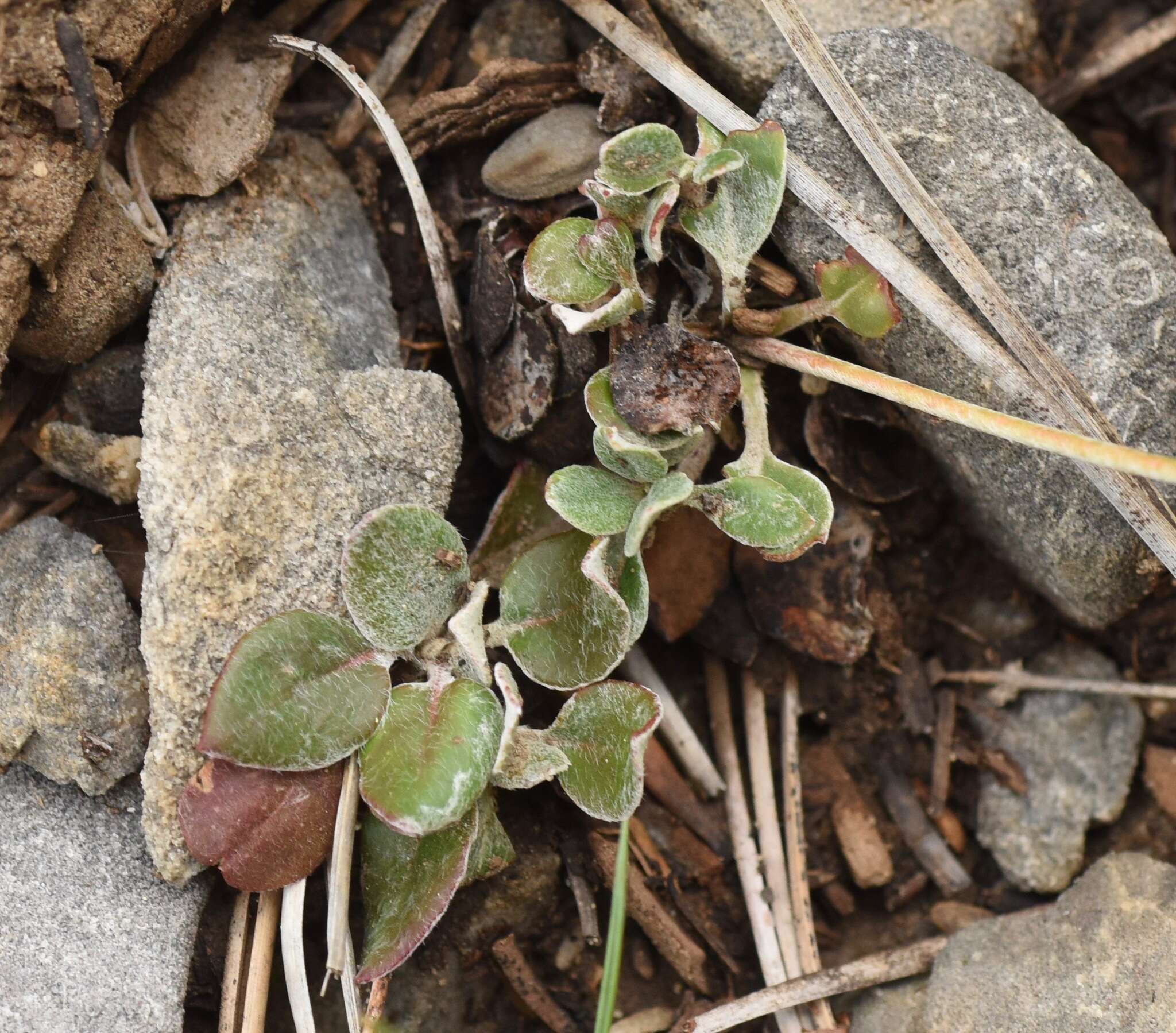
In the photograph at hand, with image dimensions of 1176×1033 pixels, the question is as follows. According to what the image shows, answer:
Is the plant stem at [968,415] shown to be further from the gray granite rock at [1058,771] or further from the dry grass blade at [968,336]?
the gray granite rock at [1058,771]

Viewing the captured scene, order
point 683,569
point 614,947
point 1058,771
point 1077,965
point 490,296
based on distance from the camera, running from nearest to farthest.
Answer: point 614,947
point 1077,965
point 490,296
point 683,569
point 1058,771

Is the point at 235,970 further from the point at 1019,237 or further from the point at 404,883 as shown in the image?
the point at 1019,237

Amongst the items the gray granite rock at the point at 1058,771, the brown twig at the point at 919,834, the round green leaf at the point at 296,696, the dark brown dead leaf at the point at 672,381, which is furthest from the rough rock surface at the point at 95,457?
the gray granite rock at the point at 1058,771

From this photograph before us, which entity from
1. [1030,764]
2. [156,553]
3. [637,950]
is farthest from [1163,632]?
[156,553]

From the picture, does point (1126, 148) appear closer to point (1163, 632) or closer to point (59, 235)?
point (1163, 632)

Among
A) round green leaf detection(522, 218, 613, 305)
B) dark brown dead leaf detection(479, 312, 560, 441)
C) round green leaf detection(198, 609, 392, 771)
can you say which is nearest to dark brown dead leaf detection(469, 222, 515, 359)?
dark brown dead leaf detection(479, 312, 560, 441)

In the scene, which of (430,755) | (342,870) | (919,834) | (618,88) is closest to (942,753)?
(919,834)
